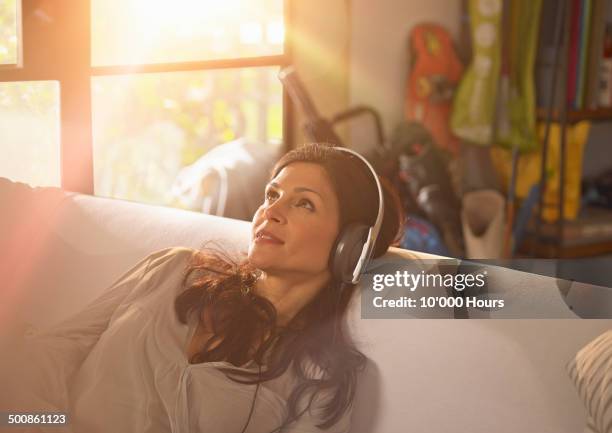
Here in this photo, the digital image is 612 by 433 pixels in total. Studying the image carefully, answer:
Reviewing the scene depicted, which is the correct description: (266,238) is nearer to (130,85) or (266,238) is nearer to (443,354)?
(443,354)

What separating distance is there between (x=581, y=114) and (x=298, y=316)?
190cm

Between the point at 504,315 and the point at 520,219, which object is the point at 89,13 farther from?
the point at 520,219

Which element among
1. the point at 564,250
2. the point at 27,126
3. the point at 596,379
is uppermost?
the point at 27,126

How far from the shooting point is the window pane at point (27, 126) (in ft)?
2.96

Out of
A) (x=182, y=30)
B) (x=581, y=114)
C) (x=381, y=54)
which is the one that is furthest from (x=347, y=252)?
(x=581, y=114)

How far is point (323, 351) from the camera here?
0.76 m

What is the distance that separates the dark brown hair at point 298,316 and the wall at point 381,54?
140 cm

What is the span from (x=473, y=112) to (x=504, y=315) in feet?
5.73

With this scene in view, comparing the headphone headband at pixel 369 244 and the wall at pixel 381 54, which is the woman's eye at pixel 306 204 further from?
the wall at pixel 381 54

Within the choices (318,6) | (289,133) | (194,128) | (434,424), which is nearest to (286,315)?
(434,424)

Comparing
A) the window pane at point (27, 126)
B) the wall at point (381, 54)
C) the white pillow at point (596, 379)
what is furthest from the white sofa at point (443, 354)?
the wall at point (381, 54)

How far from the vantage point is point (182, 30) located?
0.99 meters

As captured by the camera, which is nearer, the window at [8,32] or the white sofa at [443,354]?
the white sofa at [443,354]

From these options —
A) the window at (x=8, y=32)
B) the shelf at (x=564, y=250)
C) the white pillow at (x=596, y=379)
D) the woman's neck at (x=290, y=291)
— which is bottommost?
the shelf at (x=564, y=250)
